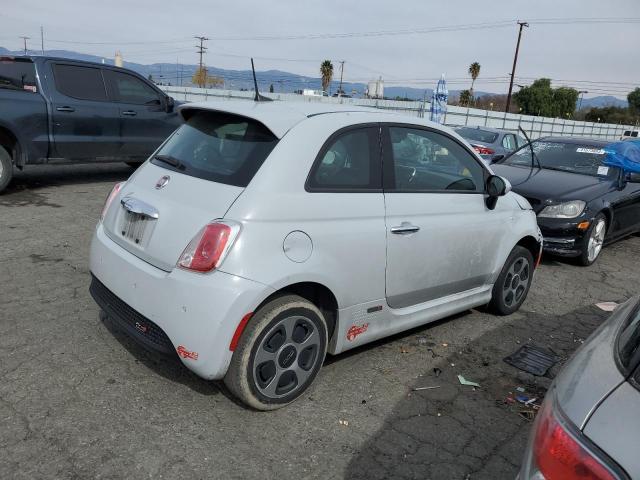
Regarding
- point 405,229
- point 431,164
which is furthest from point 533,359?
point 431,164

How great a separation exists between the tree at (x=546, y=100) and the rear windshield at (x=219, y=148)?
82.5 m

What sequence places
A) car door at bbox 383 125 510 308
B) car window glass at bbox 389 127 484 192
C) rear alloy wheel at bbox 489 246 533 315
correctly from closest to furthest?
1. car door at bbox 383 125 510 308
2. car window glass at bbox 389 127 484 192
3. rear alloy wheel at bbox 489 246 533 315

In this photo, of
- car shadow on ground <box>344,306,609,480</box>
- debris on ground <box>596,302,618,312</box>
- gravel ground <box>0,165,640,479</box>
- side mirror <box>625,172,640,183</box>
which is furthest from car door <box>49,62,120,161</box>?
side mirror <box>625,172,640,183</box>

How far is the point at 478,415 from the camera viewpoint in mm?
3176

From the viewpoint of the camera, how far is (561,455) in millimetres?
1369

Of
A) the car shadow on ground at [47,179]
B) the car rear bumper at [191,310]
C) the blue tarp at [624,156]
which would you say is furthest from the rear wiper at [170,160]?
the blue tarp at [624,156]

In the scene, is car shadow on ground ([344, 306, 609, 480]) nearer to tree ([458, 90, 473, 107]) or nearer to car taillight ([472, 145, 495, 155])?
car taillight ([472, 145, 495, 155])

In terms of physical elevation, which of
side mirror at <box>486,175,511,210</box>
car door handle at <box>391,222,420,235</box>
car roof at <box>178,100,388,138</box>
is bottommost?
car door handle at <box>391,222,420,235</box>

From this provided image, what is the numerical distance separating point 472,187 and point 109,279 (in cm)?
267

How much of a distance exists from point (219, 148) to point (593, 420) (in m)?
2.49

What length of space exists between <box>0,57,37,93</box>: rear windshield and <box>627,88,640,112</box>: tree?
4016 inches

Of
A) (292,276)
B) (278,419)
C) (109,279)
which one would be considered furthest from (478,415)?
(109,279)

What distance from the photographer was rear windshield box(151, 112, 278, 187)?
2977 mm

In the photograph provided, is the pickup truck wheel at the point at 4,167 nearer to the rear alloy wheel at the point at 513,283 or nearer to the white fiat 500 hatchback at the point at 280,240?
the white fiat 500 hatchback at the point at 280,240
